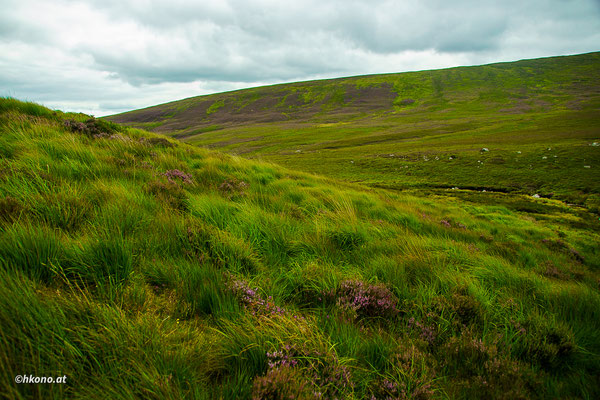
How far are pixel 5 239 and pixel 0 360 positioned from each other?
1526 millimetres

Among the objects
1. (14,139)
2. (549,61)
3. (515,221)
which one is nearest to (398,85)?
(549,61)

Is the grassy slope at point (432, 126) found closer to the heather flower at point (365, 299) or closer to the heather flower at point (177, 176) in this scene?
the heather flower at point (177, 176)

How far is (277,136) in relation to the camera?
219 feet

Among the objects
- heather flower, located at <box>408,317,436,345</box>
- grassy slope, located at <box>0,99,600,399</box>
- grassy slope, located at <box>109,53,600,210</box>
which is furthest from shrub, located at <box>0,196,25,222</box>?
grassy slope, located at <box>109,53,600,210</box>

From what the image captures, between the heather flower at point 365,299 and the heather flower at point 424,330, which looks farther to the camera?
the heather flower at point 365,299

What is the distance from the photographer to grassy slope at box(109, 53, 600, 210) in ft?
77.0

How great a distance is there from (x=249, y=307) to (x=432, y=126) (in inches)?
2708

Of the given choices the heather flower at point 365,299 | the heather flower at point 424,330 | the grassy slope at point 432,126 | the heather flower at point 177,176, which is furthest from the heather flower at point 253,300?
the grassy slope at point 432,126

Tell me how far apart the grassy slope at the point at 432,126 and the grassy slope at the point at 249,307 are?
64.9 ft

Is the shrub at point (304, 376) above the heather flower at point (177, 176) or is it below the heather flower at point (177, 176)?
below

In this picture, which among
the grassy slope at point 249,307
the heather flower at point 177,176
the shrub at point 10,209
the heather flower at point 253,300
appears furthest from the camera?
the heather flower at point 177,176

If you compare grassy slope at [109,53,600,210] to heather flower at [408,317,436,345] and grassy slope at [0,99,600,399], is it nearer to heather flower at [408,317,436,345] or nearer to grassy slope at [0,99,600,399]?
grassy slope at [0,99,600,399]

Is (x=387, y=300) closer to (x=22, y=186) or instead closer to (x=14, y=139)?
(x=22, y=186)

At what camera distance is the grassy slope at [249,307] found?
1523mm
